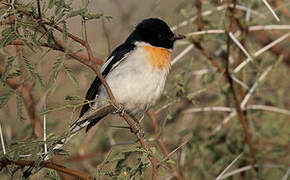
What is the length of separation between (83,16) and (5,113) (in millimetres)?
2651

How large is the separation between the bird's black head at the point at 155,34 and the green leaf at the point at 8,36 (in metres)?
2.05

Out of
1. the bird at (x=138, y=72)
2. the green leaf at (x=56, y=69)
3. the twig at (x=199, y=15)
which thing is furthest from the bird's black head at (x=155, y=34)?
the green leaf at (x=56, y=69)

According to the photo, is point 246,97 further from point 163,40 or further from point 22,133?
point 22,133

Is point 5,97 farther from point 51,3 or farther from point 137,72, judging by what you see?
point 137,72

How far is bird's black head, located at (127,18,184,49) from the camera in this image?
425 cm

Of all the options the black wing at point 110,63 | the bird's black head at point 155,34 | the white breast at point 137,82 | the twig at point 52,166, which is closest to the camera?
the twig at point 52,166

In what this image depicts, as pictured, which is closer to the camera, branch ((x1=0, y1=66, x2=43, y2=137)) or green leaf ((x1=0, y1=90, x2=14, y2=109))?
green leaf ((x1=0, y1=90, x2=14, y2=109))

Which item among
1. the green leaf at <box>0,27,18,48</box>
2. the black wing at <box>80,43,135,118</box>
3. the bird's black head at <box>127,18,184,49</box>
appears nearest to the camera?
the green leaf at <box>0,27,18,48</box>

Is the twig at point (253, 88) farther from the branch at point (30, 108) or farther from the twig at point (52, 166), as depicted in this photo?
the twig at point (52, 166)

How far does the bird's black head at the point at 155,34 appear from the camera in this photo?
425cm

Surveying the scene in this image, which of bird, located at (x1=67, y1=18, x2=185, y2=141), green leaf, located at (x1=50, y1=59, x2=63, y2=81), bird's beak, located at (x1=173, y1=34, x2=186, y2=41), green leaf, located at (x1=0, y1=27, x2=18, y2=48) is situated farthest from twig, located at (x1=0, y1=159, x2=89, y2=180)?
bird's beak, located at (x1=173, y1=34, x2=186, y2=41)

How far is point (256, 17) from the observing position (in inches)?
172

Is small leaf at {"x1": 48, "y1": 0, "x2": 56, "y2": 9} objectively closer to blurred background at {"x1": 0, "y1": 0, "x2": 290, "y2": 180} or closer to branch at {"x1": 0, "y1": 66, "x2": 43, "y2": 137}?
blurred background at {"x1": 0, "y1": 0, "x2": 290, "y2": 180}

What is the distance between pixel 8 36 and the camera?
2.26m
